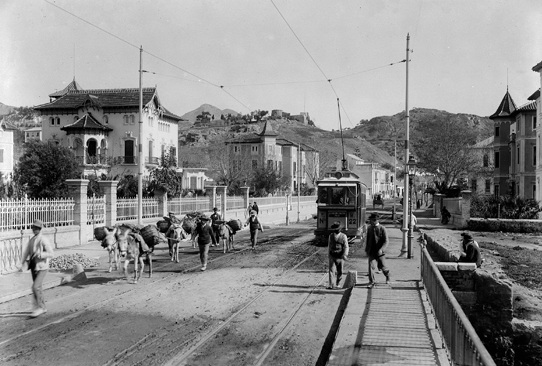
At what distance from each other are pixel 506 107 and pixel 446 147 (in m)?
14.5

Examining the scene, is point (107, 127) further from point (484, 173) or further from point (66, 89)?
point (484, 173)

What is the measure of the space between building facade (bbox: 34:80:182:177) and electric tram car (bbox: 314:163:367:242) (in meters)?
30.8

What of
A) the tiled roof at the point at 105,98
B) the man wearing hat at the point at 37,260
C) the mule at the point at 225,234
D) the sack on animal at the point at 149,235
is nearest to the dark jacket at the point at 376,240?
the sack on animal at the point at 149,235

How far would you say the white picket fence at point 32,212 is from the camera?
17.7m

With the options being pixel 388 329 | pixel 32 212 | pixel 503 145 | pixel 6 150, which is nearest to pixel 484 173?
pixel 503 145

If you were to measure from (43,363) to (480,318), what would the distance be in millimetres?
9902

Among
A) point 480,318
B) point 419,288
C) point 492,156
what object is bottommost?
point 480,318

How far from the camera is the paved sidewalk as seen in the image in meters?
7.21

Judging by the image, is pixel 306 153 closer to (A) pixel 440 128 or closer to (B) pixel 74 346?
(A) pixel 440 128

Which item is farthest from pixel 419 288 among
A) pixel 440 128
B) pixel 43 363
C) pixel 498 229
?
pixel 440 128

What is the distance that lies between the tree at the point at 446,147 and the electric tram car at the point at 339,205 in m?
28.1

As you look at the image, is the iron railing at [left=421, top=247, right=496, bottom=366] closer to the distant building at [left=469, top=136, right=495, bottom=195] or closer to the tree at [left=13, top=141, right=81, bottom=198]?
the tree at [left=13, top=141, right=81, bottom=198]

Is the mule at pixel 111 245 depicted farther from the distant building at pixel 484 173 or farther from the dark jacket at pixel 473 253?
the distant building at pixel 484 173

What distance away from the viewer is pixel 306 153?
314 ft
